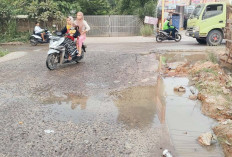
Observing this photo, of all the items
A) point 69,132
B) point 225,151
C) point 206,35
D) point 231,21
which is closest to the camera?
point 225,151

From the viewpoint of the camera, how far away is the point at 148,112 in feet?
13.9

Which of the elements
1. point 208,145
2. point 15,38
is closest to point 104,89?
point 208,145

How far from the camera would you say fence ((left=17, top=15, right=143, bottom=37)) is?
2023 cm

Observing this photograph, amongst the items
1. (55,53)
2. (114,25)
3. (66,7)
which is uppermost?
(66,7)

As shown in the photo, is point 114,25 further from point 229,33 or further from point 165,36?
point 229,33

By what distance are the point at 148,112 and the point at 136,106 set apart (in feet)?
1.17

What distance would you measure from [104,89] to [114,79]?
888 mm

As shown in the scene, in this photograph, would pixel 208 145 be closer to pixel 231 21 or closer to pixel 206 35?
pixel 231 21

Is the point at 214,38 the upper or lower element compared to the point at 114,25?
lower

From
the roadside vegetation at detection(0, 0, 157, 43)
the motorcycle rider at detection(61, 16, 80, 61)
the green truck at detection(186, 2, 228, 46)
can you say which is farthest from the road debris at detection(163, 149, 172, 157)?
the roadside vegetation at detection(0, 0, 157, 43)

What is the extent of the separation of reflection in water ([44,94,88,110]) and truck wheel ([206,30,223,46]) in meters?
9.35

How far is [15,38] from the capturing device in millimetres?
16625

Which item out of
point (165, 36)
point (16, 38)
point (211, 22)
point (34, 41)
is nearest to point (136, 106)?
point (211, 22)

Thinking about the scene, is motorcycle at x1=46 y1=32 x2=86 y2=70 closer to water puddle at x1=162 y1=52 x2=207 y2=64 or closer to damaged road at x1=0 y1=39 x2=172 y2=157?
damaged road at x1=0 y1=39 x2=172 y2=157
